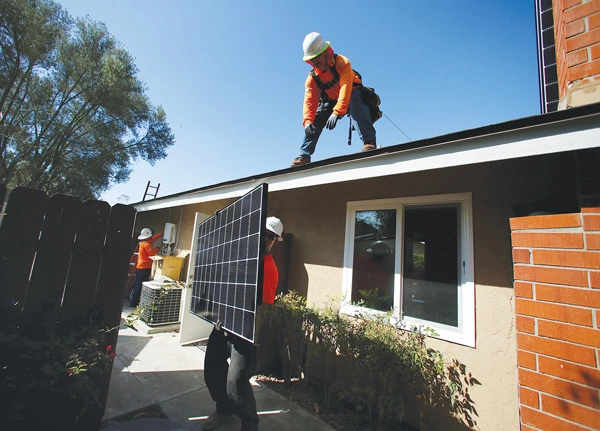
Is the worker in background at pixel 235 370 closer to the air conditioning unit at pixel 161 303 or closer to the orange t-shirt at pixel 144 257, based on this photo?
the air conditioning unit at pixel 161 303

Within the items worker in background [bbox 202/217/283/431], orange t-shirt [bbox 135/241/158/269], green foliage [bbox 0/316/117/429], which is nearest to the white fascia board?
worker in background [bbox 202/217/283/431]

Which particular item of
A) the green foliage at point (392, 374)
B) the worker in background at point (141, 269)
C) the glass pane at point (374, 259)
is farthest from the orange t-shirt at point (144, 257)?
the glass pane at point (374, 259)

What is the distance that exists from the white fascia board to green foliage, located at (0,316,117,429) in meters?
2.59

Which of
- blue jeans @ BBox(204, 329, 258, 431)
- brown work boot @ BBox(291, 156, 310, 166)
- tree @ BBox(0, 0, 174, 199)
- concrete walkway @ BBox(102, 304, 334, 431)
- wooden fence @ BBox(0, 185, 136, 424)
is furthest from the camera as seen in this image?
tree @ BBox(0, 0, 174, 199)

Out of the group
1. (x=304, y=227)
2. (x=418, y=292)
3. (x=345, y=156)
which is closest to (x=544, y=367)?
(x=418, y=292)

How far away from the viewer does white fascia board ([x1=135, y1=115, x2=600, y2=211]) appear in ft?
5.23

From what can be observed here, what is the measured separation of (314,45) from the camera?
3.60 m

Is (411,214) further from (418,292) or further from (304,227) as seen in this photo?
(304,227)

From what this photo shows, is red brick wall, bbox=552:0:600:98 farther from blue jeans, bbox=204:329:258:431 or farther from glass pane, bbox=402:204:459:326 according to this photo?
blue jeans, bbox=204:329:258:431

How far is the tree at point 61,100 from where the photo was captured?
13.4 meters

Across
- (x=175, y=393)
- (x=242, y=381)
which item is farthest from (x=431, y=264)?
(x=175, y=393)

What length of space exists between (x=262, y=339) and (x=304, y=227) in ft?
6.36

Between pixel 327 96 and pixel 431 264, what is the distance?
3034 mm

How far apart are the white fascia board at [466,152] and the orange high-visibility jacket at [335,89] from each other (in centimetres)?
113
